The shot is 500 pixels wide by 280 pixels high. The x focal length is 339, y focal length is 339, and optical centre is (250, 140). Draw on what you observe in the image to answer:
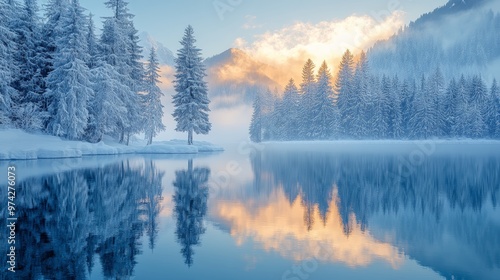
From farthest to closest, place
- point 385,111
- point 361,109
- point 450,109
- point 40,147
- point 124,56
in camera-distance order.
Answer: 1. point 361,109
2. point 385,111
3. point 450,109
4. point 124,56
5. point 40,147

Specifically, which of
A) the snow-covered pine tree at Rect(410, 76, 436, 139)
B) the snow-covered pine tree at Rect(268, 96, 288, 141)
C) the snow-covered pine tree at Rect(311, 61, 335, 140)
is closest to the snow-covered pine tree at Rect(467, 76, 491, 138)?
the snow-covered pine tree at Rect(410, 76, 436, 139)

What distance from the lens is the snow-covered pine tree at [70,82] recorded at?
3622cm

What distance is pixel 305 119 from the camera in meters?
82.9

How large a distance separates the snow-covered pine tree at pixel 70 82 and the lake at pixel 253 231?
71.0 ft

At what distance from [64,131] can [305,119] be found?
188ft

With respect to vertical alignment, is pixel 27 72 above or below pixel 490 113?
above

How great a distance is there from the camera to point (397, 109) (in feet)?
241

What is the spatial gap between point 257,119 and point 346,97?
29.0 metres

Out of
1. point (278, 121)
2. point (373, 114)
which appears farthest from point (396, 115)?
point (278, 121)

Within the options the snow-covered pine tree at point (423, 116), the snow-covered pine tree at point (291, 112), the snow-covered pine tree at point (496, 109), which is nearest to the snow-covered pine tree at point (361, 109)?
the snow-covered pine tree at point (423, 116)

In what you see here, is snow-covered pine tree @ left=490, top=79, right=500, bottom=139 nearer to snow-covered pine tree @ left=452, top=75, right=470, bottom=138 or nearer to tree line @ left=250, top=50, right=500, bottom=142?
tree line @ left=250, top=50, right=500, bottom=142

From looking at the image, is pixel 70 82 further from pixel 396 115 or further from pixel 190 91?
pixel 396 115

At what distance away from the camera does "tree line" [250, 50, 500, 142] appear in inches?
2849

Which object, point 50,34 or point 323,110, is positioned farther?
point 323,110
